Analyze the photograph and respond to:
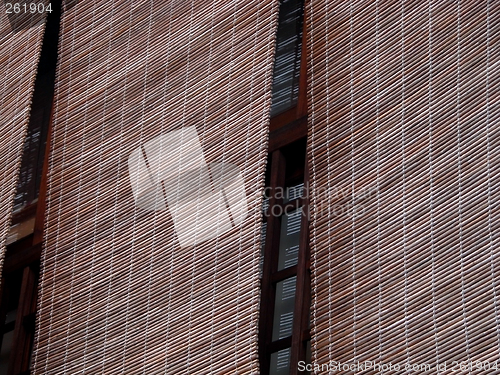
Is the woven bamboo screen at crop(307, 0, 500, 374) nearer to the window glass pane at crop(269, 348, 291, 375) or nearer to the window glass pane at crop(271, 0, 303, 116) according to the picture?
the window glass pane at crop(269, 348, 291, 375)

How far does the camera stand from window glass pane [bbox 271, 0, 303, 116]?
3.04 m

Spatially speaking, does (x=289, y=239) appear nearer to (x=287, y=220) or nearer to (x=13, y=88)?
(x=287, y=220)

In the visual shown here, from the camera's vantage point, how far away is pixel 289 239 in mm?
2768

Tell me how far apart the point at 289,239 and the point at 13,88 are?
39.6 inches

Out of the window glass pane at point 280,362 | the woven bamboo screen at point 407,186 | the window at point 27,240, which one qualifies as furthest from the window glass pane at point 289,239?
the window at point 27,240

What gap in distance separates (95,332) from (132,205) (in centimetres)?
36

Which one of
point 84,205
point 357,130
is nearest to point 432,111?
point 357,130

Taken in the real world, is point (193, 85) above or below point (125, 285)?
above

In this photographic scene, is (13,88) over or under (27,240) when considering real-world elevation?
over

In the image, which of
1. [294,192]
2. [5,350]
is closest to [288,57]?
[294,192]

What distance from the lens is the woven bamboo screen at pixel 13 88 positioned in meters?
2.77

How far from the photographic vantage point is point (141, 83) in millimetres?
2752

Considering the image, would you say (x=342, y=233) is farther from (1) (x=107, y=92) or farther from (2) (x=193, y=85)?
(1) (x=107, y=92)

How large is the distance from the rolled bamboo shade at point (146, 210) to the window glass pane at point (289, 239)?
406 mm
